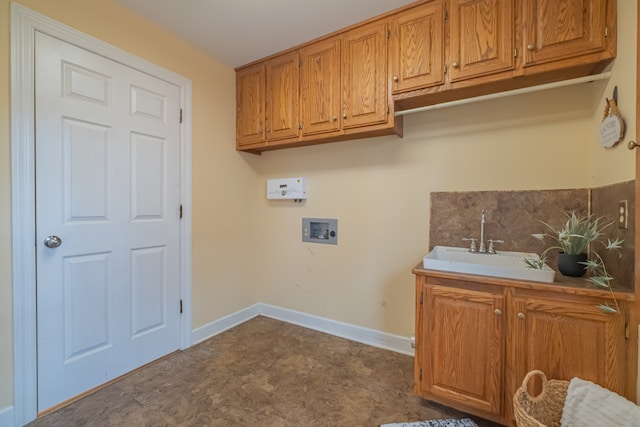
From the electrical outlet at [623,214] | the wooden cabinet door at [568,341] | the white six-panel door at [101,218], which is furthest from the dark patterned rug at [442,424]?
the white six-panel door at [101,218]

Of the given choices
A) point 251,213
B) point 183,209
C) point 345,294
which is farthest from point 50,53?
point 345,294

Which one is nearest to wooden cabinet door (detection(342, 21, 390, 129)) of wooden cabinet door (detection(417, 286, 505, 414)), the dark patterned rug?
wooden cabinet door (detection(417, 286, 505, 414))

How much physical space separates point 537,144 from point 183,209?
8.61ft

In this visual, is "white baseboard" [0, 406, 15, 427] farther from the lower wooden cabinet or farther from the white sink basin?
the white sink basin

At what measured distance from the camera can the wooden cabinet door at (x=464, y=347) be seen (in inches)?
54.2

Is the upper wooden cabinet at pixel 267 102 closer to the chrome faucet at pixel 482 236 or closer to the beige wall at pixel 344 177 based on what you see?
the beige wall at pixel 344 177

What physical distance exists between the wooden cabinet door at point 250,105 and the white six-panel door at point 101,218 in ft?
1.95

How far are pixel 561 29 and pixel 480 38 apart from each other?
0.37m

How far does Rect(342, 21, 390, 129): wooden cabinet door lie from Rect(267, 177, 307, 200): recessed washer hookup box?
77 centimetres

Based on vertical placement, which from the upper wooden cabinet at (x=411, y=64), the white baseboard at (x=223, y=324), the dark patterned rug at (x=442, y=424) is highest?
the upper wooden cabinet at (x=411, y=64)

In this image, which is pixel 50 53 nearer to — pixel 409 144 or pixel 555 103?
pixel 409 144

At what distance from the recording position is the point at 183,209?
2.23 meters

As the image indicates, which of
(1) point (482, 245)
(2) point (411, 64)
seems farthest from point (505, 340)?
(2) point (411, 64)

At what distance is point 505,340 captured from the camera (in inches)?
53.6
